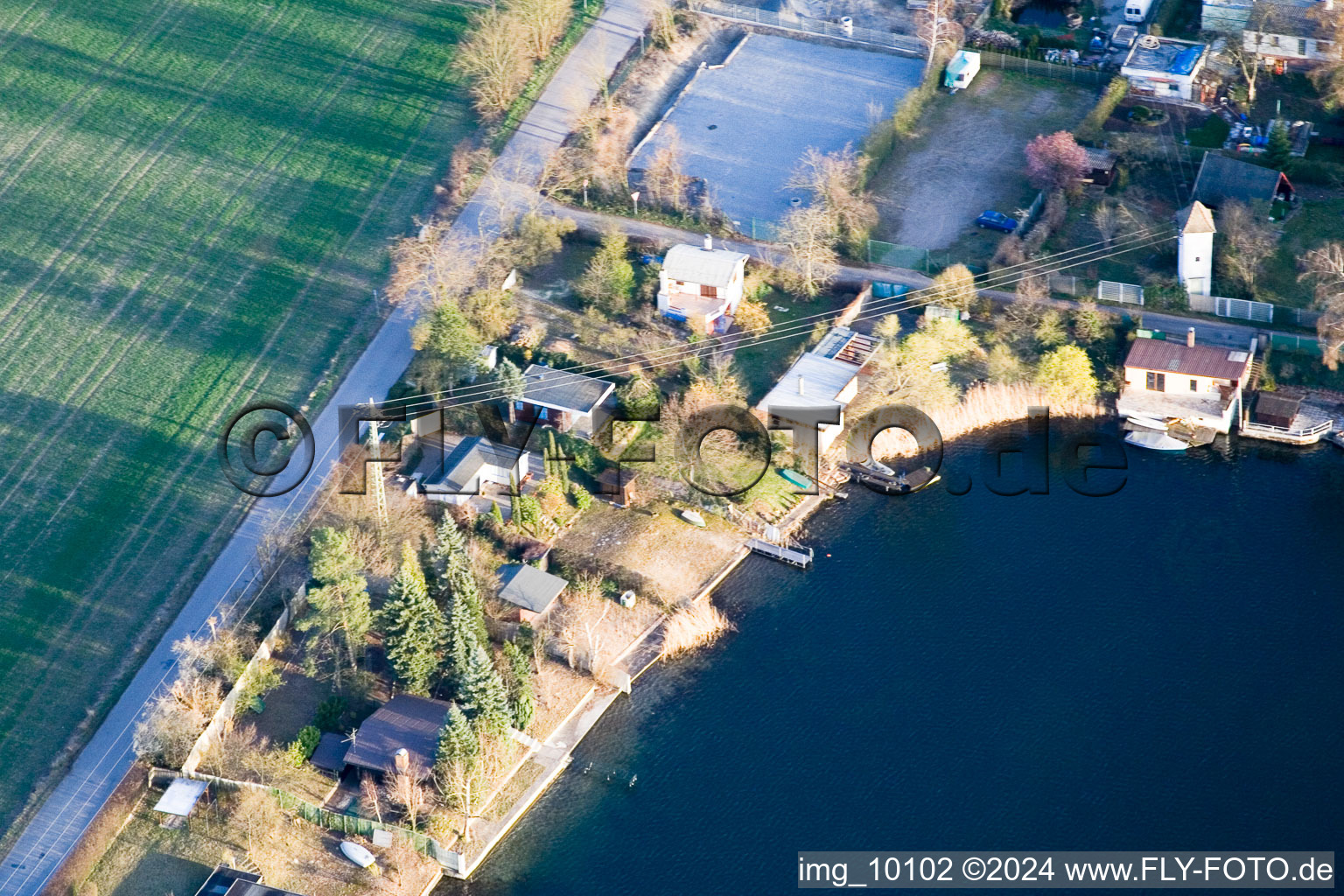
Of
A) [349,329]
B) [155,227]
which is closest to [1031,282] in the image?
[349,329]

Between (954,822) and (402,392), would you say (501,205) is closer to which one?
(402,392)

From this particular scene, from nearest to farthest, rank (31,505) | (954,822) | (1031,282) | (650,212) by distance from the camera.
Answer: (954,822), (31,505), (1031,282), (650,212)

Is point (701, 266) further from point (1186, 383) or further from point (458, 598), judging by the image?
point (458, 598)

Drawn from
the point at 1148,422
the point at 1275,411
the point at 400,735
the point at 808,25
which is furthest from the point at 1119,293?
the point at 400,735

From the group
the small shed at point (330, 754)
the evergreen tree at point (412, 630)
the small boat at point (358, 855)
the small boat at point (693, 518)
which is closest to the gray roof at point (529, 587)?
the evergreen tree at point (412, 630)

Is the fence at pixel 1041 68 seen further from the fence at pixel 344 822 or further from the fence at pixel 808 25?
the fence at pixel 344 822
